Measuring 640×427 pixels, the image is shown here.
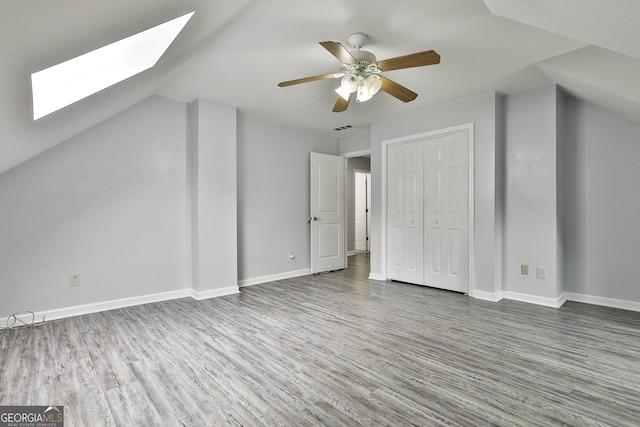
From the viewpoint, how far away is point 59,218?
10.5 feet

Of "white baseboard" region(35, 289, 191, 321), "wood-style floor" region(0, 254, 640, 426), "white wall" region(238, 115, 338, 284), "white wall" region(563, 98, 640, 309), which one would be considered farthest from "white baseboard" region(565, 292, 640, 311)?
"white baseboard" region(35, 289, 191, 321)

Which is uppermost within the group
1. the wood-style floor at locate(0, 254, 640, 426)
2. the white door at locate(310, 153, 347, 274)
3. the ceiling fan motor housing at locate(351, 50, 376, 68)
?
the ceiling fan motor housing at locate(351, 50, 376, 68)

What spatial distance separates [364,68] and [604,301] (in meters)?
3.69

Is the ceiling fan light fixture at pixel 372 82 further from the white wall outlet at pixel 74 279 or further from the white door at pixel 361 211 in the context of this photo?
the white door at pixel 361 211

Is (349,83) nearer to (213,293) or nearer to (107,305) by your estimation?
(213,293)

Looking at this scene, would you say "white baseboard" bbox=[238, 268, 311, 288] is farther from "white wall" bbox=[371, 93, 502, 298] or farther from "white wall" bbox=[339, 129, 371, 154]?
"white wall" bbox=[371, 93, 502, 298]

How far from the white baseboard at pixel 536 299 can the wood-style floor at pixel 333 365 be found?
0.12 meters

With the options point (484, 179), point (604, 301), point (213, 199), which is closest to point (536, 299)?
point (604, 301)

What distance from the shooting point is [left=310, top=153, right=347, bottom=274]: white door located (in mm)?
5340

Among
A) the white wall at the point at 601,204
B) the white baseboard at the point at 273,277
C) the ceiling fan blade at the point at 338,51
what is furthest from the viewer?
the white baseboard at the point at 273,277

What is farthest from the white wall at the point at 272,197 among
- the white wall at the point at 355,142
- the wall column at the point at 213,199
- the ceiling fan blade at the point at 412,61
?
the ceiling fan blade at the point at 412,61

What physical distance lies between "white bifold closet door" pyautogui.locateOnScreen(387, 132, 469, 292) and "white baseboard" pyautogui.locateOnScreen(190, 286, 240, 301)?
90.0 inches

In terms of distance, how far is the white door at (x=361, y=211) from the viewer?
805cm

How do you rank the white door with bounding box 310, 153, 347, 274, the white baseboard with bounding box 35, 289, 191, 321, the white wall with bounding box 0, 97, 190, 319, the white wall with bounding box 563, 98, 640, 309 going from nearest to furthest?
1. the white wall with bounding box 0, 97, 190, 319
2. the white baseboard with bounding box 35, 289, 191, 321
3. the white wall with bounding box 563, 98, 640, 309
4. the white door with bounding box 310, 153, 347, 274
